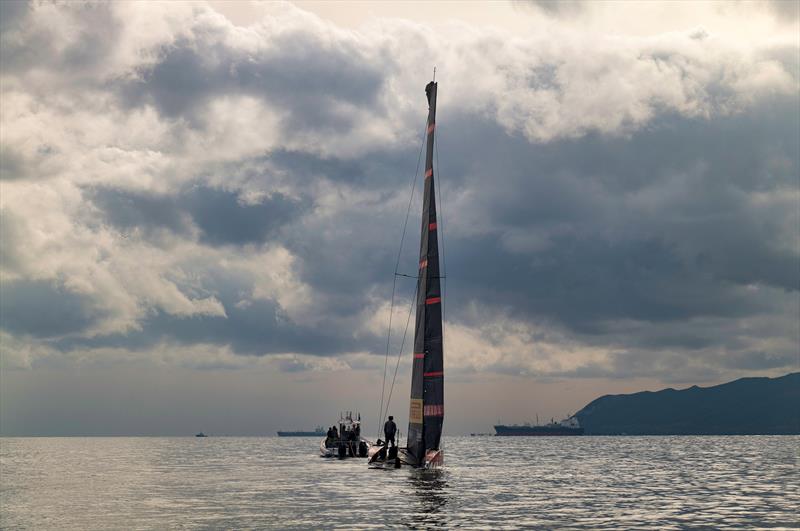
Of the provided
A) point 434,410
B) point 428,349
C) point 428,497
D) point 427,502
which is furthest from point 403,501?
point 428,349

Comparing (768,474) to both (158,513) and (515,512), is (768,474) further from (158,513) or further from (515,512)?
(158,513)

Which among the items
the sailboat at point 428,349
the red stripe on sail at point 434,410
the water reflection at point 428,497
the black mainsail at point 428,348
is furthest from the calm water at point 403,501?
the red stripe on sail at point 434,410

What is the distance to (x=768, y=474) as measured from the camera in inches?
3051

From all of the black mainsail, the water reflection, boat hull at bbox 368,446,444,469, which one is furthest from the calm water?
the black mainsail

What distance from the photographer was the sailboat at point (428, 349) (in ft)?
199

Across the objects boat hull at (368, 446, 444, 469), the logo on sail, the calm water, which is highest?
the logo on sail

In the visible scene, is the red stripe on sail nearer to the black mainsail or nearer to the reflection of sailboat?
the black mainsail

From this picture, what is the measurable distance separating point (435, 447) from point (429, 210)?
57.6ft

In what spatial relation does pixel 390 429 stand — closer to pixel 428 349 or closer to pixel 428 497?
pixel 428 349

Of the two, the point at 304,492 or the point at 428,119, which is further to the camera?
the point at 428,119

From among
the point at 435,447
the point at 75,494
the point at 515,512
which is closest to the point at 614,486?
the point at 435,447

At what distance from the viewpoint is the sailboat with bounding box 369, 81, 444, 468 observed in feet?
199

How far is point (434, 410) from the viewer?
198 ft

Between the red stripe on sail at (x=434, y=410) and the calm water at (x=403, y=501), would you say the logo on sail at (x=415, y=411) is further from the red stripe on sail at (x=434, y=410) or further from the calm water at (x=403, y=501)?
the calm water at (x=403, y=501)
